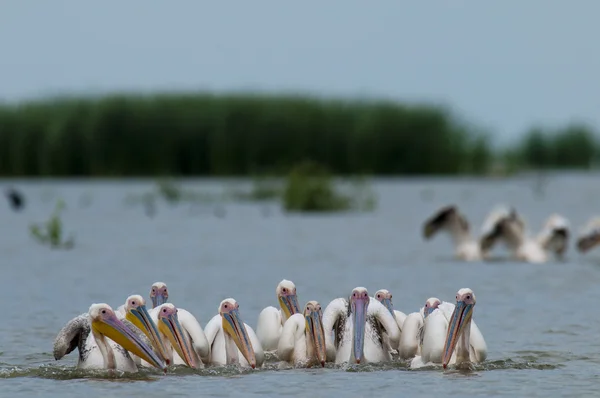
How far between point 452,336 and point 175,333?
1.90 m

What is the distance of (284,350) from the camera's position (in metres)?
10.0

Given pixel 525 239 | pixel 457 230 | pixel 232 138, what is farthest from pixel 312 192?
pixel 232 138

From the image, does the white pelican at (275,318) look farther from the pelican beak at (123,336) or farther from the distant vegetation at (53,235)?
the distant vegetation at (53,235)

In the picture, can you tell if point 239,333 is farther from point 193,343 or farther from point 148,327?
point 148,327

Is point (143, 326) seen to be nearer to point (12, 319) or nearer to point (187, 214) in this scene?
point (12, 319)

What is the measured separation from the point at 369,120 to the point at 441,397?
43936mm

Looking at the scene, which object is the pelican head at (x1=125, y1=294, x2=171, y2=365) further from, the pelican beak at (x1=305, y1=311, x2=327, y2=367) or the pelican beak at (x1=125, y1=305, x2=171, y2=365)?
the pelican beak at (x1=305, y1=311, x2=327, y2=367)

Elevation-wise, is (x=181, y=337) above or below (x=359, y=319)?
below

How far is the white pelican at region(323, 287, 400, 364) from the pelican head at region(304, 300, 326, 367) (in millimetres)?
194

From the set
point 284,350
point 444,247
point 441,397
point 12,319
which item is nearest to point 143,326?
point 284,350

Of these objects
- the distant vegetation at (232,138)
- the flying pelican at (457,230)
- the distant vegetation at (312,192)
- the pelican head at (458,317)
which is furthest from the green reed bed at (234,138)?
the pelican head at (458,317)

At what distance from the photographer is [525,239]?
771 inches

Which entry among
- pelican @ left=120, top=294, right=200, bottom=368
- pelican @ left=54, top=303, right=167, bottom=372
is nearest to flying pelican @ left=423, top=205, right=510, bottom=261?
pelican @ left=120, top=294, right=200, bottom=368

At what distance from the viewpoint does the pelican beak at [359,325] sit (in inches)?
384
